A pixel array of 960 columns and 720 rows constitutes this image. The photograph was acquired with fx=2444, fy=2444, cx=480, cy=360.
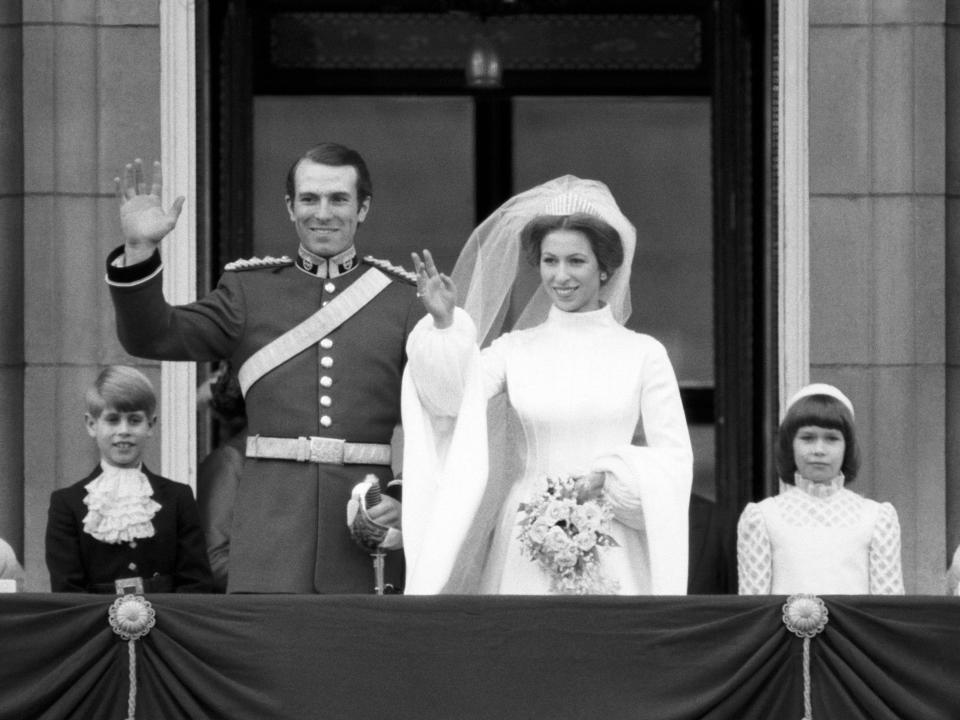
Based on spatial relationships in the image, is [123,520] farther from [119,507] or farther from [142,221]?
[142,221]

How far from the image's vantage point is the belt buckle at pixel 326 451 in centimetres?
647

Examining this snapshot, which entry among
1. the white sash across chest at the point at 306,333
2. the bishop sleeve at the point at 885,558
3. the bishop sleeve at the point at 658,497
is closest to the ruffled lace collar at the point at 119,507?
the white sash across chest at the point at 306,333

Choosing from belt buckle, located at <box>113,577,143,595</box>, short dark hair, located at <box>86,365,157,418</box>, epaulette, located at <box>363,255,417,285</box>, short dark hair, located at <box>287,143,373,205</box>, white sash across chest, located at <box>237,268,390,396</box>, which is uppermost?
short dark hair, located at <box>287,143,373,205</box>

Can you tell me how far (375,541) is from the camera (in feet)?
Result: 21.0

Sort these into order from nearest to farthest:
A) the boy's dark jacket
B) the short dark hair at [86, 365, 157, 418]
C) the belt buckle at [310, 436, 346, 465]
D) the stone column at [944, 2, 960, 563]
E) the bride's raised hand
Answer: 1. the bride's raised hand
2. the belt buckle at [310, 436, 346, 465]
3. the boy's dark jacket
4. the short dark hair at [86, 365, 157, 418]
5. the stone column at [944, 2, 960, 563]

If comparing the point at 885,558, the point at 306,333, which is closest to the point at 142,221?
the point at 306,333

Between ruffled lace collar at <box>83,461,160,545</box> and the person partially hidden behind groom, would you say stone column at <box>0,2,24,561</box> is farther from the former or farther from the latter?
the person partially hidden behind groom

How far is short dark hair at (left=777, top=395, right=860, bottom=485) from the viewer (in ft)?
23.1

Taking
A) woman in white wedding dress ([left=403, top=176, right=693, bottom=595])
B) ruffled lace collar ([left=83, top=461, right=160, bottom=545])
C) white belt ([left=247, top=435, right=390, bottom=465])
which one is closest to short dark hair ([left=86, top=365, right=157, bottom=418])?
ruffled lace collar ([left=83, top=461, right=160, bottom=545])

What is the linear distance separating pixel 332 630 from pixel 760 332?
3919 millimetres

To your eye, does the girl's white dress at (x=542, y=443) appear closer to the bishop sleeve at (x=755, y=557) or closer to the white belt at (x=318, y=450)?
the white belt at (x=318, y=450)

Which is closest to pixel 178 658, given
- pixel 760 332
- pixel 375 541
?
pixel 375 541

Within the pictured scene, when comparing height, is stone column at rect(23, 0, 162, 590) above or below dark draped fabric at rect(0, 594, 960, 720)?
above

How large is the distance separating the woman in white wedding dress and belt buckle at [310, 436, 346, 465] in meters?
0.19
